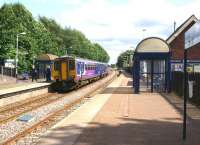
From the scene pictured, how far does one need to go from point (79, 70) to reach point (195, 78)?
1988 cm

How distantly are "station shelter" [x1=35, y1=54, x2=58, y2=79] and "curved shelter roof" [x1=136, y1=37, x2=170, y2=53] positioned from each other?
28.1 meters

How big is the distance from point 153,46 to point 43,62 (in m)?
33.4

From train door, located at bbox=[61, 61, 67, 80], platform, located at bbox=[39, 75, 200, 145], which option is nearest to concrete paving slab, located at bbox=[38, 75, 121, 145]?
platform, located at bbox=[39, 75, 200, 145]

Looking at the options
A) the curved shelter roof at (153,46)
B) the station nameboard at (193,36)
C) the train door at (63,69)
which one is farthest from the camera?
the train door at (63,69)

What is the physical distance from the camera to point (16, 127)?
17406 mm

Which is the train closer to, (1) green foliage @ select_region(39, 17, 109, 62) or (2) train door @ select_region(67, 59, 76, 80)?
(2) train door @ select_region(67, 59, 76, 80)

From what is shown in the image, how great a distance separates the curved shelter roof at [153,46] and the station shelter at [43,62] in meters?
28.1

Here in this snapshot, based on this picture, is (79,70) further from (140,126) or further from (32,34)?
(32,34)

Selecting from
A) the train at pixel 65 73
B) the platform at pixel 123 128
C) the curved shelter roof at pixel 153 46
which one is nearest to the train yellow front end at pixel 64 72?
the train at pixel 65 73

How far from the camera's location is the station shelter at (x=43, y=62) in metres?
62.8

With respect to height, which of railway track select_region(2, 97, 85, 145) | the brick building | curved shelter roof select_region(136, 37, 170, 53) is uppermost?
the brick building

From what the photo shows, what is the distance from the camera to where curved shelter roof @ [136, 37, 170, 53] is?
108ft

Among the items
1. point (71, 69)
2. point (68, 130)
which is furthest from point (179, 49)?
point (68, 130)

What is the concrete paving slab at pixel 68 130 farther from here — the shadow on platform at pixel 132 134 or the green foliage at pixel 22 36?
the green foliage at pixel 22 36
